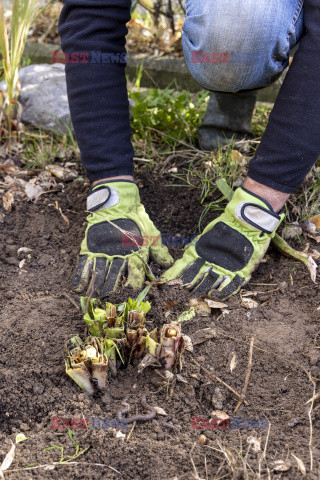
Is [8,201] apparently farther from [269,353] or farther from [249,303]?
[269,353]

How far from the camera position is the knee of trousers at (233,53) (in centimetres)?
164

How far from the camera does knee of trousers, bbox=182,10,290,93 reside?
5.37ft

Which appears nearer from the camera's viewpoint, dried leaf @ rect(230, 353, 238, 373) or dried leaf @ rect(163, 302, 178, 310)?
dried leaf @ rect(230, 353, 238, 373)

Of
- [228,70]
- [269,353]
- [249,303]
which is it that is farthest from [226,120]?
[269,353]

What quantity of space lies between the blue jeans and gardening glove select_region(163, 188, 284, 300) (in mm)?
463

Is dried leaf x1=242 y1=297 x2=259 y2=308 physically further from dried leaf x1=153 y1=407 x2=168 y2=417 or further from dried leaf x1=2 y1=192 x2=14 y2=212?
dried leaf x1=2 y1=192 x2=14 y2=212

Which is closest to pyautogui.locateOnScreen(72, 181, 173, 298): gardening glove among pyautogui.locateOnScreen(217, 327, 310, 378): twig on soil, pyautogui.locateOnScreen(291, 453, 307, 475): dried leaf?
pyautogui.locateOnScreen(217, 327, 310, 378): twig on soil

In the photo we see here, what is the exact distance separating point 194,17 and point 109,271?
3.32 feet

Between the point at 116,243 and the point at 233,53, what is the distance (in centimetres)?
84

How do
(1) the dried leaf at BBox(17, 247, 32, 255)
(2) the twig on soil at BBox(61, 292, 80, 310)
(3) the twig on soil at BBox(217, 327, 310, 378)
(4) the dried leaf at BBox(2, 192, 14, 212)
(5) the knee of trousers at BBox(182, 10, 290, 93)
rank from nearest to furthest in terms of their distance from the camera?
1. (3) the twig on soil at BBox(217, 327, 310, 378)
2. (2) the twig on soil at BBox(61, 292, 80, 310)
3. (5) the knee of trousers at BBox(182, 10, 290, 93)
4. (1) the dried leaf at BBox(17, 247, 32, 255)
5. (4) the dried leaf at BBox(2, 192, 14, 212)

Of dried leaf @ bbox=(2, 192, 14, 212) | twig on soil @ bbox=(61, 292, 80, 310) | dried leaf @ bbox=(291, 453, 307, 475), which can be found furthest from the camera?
dried leaf @ bbox=(2, 192, 14, 212)

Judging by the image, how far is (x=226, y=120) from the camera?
234cm

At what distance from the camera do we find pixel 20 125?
257 cm

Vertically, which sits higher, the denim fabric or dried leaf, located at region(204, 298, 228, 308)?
the denim fabric
